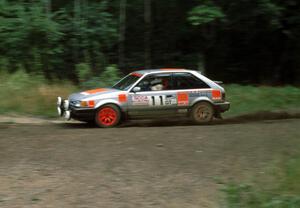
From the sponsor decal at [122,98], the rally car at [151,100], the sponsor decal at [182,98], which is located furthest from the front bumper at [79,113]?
the sponsor decal at [182,98]

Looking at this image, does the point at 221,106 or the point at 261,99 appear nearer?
the point at 221,106

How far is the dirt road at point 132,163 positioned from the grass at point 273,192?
26.4 inches

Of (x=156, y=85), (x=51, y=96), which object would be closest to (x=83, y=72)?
(x=51, y=96)

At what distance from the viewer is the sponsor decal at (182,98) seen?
1333 centimetres

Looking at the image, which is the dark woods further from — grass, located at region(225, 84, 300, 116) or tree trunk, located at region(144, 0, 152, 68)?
grass, located at region(225, 84, 300, 116)

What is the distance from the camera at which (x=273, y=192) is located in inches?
247

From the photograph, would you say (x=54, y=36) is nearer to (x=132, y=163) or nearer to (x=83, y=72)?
(x=83, y=72)

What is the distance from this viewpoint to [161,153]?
9.24 metres

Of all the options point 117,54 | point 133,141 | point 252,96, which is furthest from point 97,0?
point 133,141

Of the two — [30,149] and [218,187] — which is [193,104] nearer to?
[30,149]

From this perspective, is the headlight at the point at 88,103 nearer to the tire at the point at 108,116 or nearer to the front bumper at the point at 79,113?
the front bumper at the point at 79,113

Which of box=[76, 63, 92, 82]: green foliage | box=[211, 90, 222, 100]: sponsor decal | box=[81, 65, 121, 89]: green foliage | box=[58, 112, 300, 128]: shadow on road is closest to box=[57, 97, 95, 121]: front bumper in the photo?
box=[58, 112, 300, 128]: shadow on road

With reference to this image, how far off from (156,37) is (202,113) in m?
11.0

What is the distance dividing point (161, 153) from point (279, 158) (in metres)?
2.07
